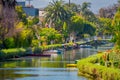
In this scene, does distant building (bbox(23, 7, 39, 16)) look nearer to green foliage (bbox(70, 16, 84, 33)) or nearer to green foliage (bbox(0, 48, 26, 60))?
green foliage (bbox(70, 16, 84, 33))

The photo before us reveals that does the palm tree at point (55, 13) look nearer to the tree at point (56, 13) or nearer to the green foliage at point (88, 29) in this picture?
the tree at point (56, 13)

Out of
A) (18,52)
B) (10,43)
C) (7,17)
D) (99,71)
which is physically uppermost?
(7,17)

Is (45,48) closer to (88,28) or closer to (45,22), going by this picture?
(45,22)

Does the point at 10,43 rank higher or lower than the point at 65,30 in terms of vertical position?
lower

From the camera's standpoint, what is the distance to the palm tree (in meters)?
163

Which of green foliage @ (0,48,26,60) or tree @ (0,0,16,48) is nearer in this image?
tree @ (0,0,16,48)

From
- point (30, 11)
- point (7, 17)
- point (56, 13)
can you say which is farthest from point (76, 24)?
point (7, 17)

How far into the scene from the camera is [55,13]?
162 meters

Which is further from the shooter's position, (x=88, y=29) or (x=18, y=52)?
(x=88, y=29)

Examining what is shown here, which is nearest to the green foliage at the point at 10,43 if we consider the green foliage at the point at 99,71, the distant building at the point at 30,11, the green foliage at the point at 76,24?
the green foliage at the point at 99,71

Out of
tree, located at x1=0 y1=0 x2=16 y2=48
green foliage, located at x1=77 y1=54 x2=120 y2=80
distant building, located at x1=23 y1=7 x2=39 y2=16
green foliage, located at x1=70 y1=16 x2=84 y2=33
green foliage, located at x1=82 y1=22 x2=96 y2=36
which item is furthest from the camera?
green foliage, located at x1=82 y1=22 x2=96 y2=36

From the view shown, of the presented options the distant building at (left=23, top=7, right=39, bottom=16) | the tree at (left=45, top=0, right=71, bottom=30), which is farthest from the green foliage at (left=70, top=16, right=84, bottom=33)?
the distant building at (left=23, top=7, right=39, bottom=16)

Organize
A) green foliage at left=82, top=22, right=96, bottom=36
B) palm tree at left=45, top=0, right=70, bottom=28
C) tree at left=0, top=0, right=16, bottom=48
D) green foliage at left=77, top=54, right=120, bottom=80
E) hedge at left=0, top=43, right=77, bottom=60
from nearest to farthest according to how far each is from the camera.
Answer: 1. green foliage at left=77, top=54, right=120, bottom=80
2. tree at left=0, top=0, right=16, bottom=48
3. hedge at left=0, top=43, right=77, bottom=60
4. palm tree at left=45, top=0, right=70, bottom=28
5. green foliage at left=82, top=22, right=96, bottom=36

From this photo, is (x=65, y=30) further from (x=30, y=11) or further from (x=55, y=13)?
(x=30, y=11)
